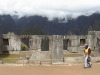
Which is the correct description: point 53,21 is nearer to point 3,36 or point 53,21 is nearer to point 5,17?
point 5,17

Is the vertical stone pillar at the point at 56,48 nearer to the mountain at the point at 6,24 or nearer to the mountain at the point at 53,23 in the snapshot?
the mountain at the point at 53,23

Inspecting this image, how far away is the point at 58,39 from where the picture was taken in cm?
3228

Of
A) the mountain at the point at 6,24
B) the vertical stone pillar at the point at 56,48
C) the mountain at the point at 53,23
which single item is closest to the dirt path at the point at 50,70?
the vertical stone pillar at the point at 56,48

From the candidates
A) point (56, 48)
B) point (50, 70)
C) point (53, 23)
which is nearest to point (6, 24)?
point (53, 23)

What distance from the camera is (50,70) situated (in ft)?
77.0

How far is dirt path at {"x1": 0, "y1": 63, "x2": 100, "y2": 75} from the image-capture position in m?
22.2

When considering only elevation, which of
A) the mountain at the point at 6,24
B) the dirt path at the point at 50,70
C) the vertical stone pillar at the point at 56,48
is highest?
the mountain at the point at 6,24

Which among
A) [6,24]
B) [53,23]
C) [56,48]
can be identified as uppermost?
[53,23]

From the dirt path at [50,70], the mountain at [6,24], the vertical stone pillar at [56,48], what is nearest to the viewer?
the dirt path at [50,70]

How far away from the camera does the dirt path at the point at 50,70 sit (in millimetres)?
22203

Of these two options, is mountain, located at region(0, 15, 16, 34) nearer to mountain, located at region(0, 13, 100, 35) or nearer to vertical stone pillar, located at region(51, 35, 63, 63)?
mountain, located at region(0, 13, 100, 35)

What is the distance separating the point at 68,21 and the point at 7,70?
71.2 m

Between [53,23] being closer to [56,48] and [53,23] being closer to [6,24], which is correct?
[6,24]

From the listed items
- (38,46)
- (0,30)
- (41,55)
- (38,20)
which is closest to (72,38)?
(38,46)
